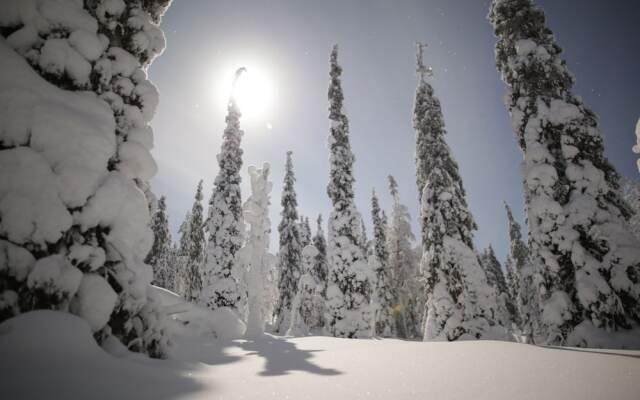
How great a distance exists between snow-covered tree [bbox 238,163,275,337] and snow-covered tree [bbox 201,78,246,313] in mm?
2890

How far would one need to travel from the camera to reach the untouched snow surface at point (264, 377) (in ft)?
6.32

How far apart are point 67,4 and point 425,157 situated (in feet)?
46.5

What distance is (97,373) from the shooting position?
2.12 m

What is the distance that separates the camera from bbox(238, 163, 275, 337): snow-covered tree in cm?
1283

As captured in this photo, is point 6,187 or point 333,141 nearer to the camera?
point 6,187

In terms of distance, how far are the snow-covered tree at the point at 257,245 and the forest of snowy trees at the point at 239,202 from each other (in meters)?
0.07

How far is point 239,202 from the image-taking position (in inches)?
807

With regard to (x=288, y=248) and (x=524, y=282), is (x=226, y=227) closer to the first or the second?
(x=288, y=248)

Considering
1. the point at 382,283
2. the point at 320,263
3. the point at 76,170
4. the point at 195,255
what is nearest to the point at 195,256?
the point at 195,255

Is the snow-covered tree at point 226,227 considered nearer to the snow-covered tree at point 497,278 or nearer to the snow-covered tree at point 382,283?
the snow-covered tree at point 382,283

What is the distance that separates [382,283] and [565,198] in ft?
73.1

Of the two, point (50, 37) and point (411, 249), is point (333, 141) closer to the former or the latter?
point (50, 37)

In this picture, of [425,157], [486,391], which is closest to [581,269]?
[425,157]

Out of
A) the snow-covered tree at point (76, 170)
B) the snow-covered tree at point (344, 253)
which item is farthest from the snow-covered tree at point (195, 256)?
the snow-covered tree at point (76, 170)
